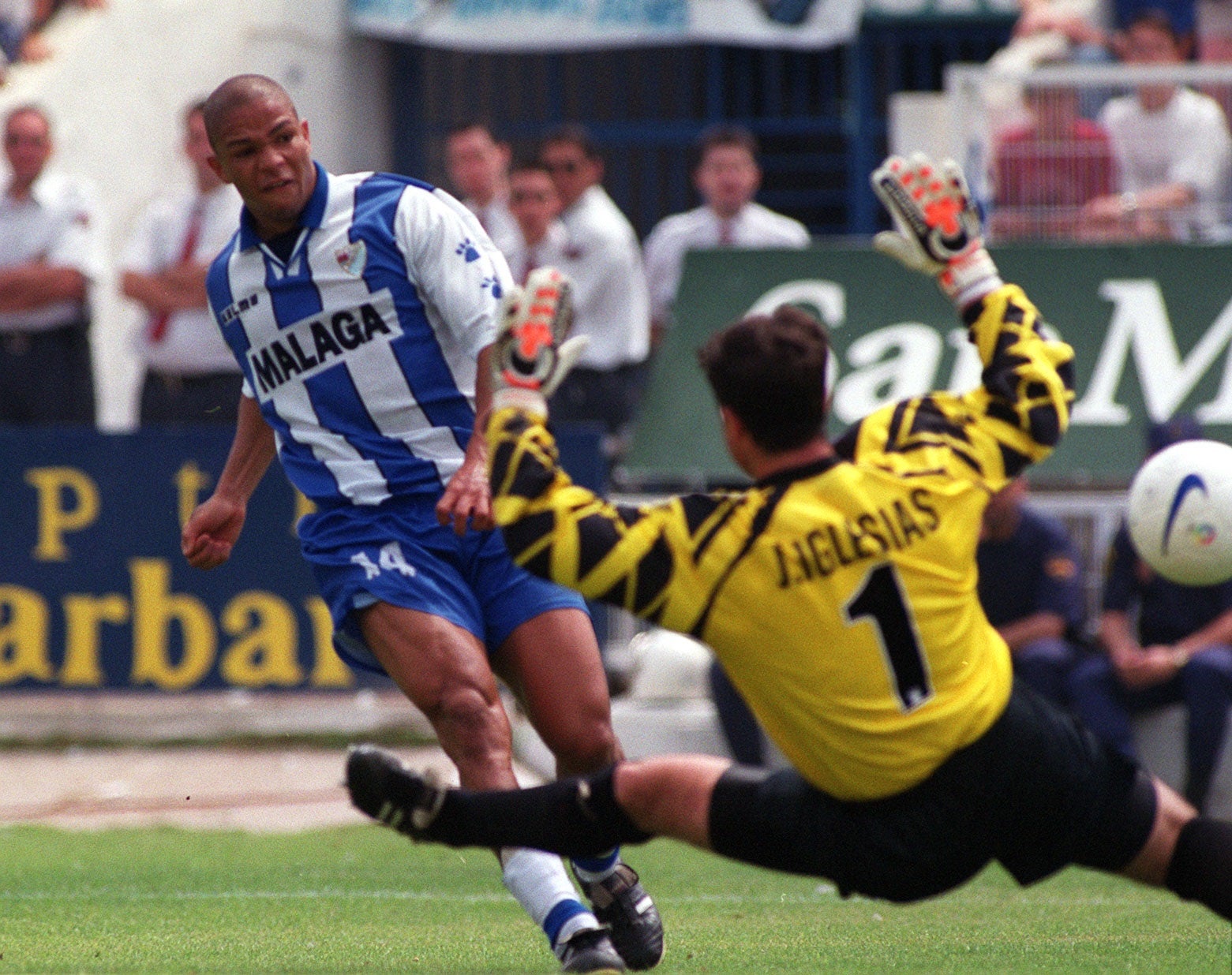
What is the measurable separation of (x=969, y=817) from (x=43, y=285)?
8463 millimetres

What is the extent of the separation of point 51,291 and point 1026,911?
6.83 metres

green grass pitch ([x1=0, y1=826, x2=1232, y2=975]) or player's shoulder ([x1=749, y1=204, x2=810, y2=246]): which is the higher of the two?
player's shoulder ([x1=749, y1=204, x2=810, y2=246])

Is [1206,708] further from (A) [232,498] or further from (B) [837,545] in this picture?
(B) [837,545]

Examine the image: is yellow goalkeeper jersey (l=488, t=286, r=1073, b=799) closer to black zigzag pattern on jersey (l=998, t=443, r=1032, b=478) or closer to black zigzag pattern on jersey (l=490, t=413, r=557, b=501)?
black zigzag pattern on jersey (l=490, t=413, r=557, b=501)

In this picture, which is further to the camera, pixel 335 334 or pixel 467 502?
pixel 335 334

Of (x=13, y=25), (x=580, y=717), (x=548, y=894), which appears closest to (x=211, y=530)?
(x=580, y=717)

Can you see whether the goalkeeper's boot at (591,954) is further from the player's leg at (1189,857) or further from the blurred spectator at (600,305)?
the blurred spectator at (600,305)

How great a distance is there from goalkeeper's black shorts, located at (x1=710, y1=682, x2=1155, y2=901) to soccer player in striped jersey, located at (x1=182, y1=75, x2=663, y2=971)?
1.07 meters

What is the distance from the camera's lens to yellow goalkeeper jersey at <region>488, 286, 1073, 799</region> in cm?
464

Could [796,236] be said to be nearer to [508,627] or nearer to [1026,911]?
[1026,911]

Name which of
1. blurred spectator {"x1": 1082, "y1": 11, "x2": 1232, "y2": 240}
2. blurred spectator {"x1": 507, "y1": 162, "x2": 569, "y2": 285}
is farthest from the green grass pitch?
blurred spectator {"x1": 1082, "y1": 11, "x2": 1232, "y2": 240}

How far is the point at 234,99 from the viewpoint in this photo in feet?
19.5

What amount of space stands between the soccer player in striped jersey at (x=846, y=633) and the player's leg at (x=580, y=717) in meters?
0.84

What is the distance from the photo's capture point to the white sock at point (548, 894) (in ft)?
18.3
